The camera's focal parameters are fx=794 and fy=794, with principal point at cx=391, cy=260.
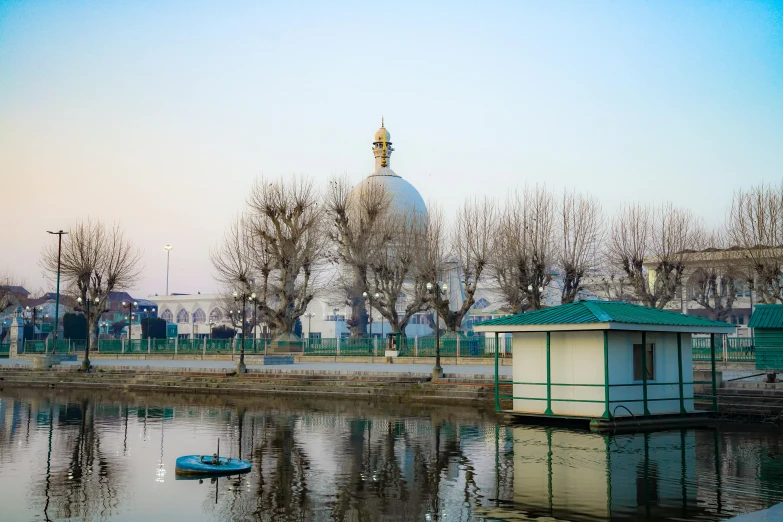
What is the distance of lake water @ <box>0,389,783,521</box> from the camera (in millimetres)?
11156

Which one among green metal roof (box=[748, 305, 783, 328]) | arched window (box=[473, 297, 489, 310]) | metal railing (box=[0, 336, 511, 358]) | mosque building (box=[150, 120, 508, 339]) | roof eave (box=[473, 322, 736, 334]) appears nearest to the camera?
roof eave (box=[473, 322, 736, 334])

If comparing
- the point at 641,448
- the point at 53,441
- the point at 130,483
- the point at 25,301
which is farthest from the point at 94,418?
the point at 25,301

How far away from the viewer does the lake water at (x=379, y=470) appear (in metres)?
11.2

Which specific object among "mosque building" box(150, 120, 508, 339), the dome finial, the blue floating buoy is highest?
the dome finial

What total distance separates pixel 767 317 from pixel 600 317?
11.4m

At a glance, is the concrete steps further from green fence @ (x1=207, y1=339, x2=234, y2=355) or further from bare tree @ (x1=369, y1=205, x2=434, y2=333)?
bare tree @ (x1=369, y1=205, x2=434, y2=333)

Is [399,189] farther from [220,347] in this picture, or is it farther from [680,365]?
[680,365]

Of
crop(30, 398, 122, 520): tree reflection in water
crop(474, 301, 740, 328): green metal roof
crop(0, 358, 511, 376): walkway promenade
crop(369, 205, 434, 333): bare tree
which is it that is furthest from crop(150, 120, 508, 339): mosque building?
crop(30, 398, 122, 520): tree reflection in water

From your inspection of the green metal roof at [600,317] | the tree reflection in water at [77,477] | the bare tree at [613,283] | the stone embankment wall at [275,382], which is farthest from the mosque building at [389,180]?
the tree reflection in water at [77,477]

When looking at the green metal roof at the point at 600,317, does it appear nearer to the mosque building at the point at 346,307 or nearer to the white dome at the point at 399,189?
the mosque building at the point at 346,307

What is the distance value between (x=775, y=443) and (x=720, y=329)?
15.0 feet

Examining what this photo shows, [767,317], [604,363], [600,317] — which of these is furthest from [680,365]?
[767,317]

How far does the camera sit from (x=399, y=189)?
73938mm

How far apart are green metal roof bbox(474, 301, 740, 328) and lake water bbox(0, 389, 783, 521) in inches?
108
